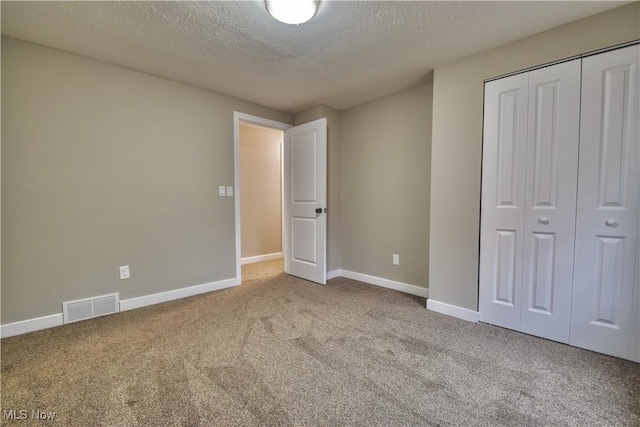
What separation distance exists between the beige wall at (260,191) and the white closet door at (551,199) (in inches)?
136

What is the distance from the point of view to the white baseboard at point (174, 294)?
259cm

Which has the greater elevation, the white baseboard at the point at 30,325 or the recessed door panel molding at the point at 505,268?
the recessed door panel molding at the point at 505,268

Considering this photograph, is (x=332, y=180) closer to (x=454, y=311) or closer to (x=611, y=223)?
(x=454, y=311)

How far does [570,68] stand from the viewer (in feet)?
6.18

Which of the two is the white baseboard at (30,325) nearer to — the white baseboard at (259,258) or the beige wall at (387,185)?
the white baseboard at (259,258)

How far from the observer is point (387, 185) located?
3283 mm

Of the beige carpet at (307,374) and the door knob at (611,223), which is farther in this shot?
the door knob at (611,223)

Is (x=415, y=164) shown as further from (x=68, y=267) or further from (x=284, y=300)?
(x=68, y=267)

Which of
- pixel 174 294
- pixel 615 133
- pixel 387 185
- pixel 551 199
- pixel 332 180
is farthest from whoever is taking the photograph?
pixel 332 180

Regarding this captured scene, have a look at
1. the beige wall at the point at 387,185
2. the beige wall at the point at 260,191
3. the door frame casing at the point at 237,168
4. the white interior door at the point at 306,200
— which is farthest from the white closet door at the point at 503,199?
the beige wall at the point at 260,191

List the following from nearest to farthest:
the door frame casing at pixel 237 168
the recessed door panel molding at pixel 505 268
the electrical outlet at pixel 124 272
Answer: the recessed door panel molding at pixel 505 268 → the electrical outlet at pixel 124 272 → the door frame casing at pixel 237 168

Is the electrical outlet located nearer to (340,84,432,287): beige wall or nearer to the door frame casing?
the door frame casing

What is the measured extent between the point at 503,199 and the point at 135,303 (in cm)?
340

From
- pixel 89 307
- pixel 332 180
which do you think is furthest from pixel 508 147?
pixel 89 307
